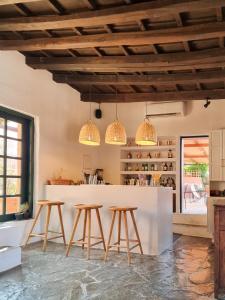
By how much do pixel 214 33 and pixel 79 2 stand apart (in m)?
1.76

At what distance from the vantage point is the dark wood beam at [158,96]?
7.16 metres

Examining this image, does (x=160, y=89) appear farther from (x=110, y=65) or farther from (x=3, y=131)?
(x=3, y=131)

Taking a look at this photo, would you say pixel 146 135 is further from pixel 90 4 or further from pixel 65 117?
pixel 90 4

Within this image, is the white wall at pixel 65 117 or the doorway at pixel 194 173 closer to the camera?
the white wall at pixel 65 117

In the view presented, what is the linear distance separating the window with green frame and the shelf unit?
288cm

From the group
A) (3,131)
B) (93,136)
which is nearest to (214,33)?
(93,136)

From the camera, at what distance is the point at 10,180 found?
5.75 meters

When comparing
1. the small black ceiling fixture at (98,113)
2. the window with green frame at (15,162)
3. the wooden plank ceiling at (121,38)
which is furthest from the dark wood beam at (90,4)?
the small black ceiling fixture at (98,113)

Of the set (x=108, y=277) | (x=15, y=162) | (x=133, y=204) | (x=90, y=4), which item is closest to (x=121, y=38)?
(x=90, y=4)

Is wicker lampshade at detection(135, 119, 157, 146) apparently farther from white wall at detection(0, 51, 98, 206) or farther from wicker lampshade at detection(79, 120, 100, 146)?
white wall at detection(0, 51, 98, 206)

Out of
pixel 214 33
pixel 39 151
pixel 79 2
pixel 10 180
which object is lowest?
Answer: pixel 10 180

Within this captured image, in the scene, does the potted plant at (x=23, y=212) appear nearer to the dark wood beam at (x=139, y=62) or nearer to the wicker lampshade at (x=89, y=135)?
the wicker lampshade at (x=89, y=135)

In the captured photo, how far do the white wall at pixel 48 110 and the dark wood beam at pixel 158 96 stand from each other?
0.47 metres

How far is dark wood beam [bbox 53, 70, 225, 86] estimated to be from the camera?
6114mm
